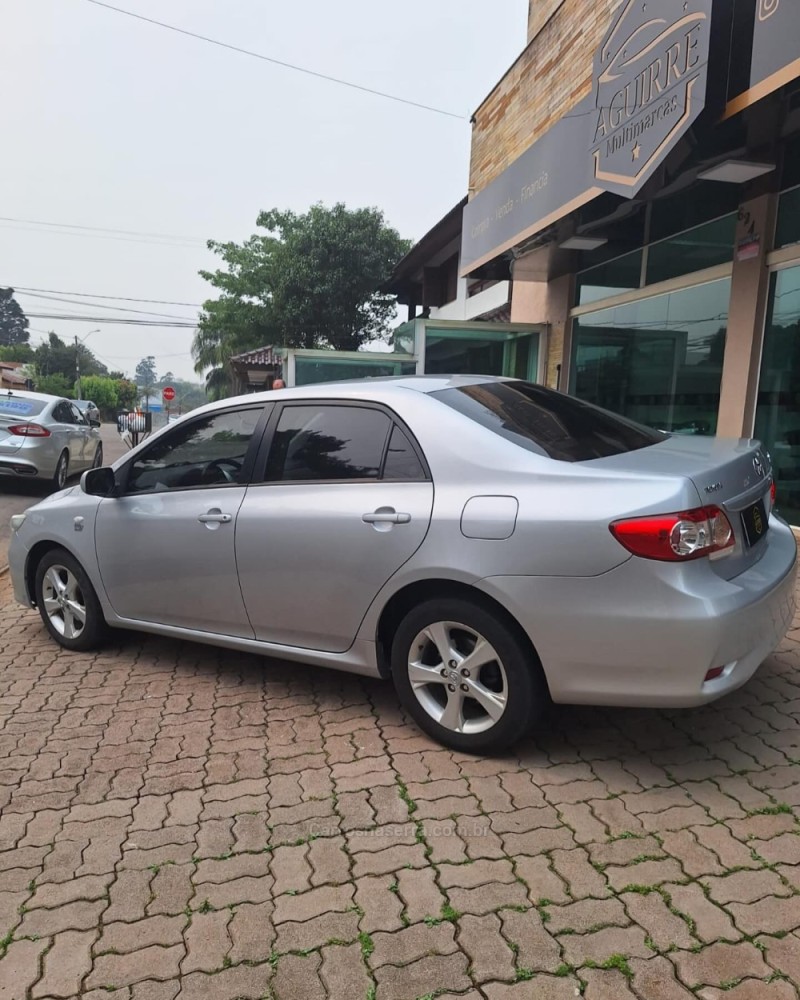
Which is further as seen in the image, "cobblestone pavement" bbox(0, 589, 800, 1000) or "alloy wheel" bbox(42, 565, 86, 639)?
"alloy wheel" bbox(42, 565, 86, 639)

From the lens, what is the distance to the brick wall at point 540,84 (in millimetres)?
8281

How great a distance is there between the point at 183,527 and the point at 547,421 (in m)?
1.89

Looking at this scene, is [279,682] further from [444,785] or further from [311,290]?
[311,290]

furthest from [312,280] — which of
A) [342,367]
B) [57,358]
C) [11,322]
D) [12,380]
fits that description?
[11,322]

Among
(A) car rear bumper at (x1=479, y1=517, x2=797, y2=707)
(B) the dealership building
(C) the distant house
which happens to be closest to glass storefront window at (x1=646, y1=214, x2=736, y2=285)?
(B) the dealership building

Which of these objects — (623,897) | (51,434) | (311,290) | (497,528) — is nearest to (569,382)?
(51,434)

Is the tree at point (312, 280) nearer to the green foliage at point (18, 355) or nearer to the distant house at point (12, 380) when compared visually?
the distant house at point (12, 380)

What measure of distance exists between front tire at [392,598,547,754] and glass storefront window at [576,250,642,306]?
23.9 ft

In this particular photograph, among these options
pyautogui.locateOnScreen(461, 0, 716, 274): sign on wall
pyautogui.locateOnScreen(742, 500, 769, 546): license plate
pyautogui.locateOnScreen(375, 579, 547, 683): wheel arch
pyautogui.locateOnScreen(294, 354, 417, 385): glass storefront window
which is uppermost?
pyautogui.locateOnScreen(461, 0, 716, 274): sign on wall

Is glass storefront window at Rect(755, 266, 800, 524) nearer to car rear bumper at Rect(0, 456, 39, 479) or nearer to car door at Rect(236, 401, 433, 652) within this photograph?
car door at Rect(236, 401, 433, 652)

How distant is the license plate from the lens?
9.32ft

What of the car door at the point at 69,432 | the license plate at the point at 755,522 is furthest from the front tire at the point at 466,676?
the car door at the point at 69,432

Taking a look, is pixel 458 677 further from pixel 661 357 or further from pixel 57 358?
pixel 57 358

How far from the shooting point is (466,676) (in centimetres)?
290
